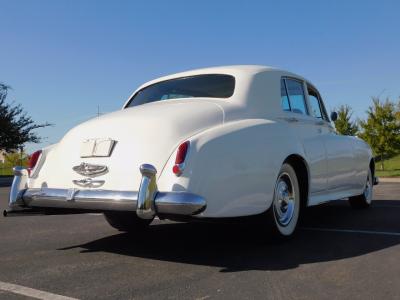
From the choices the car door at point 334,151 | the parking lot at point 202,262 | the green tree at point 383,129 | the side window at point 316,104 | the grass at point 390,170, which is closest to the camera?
the parking lot at point 202,262

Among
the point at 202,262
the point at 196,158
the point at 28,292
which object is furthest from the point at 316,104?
the point at 28,292

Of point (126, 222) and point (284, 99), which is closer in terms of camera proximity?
point (284, 99)

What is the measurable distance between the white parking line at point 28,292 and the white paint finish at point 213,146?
1056 millimetres

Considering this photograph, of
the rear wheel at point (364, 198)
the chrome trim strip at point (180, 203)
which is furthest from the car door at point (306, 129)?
the rear wheel at point (364, 198)

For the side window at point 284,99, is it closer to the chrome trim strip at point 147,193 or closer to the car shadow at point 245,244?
the car shadow at point 245,244

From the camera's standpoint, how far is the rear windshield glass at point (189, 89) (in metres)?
5.00

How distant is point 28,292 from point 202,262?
1.39 m

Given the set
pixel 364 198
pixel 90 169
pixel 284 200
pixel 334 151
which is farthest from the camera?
pixel 364 198

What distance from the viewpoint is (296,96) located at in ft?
18.8

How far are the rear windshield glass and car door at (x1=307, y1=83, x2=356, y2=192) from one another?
4.92 ft

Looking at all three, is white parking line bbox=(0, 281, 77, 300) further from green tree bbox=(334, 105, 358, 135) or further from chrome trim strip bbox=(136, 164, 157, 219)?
green tree bbox=(334, 105, 358, 135)

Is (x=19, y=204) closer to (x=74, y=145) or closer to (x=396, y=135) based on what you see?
(x=74, y=145)

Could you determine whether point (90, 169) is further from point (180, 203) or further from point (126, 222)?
point (126, 222)

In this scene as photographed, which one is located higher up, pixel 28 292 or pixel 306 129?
pixel 306 129
